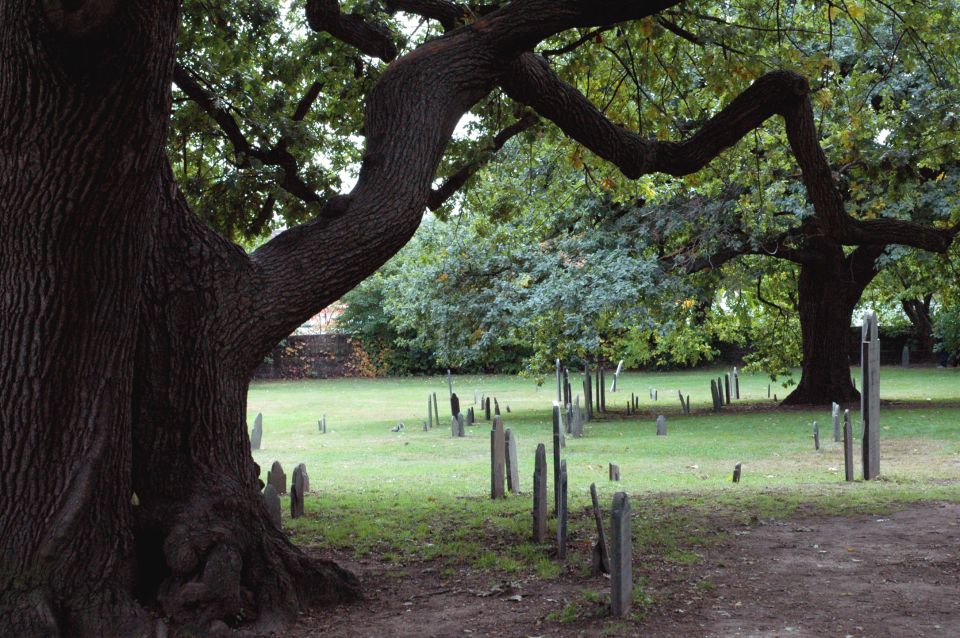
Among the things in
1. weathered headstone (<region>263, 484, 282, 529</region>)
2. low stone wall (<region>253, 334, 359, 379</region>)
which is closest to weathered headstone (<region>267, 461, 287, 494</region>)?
weathered headstone (<region>263, 484, 282, 529</region>)

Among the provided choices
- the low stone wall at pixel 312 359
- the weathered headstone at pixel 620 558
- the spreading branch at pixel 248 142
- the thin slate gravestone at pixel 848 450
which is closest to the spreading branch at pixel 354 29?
the spreading branch at pixel 248 142

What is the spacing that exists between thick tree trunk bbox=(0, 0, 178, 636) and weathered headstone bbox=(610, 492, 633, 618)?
2983 mm

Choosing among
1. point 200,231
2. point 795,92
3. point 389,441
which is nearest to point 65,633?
point 200,231

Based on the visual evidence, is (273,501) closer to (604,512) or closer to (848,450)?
(604,512)

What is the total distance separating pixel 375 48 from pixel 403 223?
3.72m

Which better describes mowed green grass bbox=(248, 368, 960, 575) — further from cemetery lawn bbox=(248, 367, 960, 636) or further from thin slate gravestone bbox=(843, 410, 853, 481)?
thin slate gravestone bbox=(843, 410, 853, 481)

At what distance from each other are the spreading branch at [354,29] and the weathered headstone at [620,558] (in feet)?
19.5

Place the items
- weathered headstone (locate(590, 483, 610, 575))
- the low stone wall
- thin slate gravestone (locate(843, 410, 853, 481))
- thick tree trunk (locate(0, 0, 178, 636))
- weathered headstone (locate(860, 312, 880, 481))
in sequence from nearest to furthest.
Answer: thick tree trunk (locate(0, 0, 178, 636)) < weathered headstone (locate(590, 483, 610, 575)) < weathered headstone (locate(860, 312, 880, 481)) < thin slate gravestone (locate(843, 410, 853, 481)) < the low stone wall

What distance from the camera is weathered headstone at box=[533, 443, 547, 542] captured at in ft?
28.3

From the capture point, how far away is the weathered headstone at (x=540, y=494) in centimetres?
863

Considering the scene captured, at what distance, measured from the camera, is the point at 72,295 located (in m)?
5.52

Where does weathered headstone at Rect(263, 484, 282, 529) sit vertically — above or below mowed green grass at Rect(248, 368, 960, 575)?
above

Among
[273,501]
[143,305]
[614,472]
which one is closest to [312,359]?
[614,472]

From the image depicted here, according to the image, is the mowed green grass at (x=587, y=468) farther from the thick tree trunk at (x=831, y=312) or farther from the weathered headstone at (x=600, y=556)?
the thick tree trunk at (x=831, y=312)
